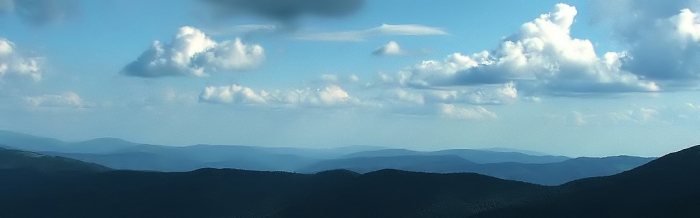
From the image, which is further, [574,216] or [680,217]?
[574,216]

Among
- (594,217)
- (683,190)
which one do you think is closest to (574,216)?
(594,217)

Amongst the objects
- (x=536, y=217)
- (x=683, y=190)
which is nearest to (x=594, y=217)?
(x=536, y=217)

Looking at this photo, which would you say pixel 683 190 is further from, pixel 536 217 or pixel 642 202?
pixel 536 217

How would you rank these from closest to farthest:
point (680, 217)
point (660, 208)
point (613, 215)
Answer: point (680, 217) → point (660, 208) → point (613, 215)

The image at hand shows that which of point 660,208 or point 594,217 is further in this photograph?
point 594,217

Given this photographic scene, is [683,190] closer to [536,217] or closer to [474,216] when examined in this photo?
[536,217]

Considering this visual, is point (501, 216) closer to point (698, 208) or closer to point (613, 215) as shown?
point (613, 215)

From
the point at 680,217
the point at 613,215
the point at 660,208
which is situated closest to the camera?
the point at 680,217

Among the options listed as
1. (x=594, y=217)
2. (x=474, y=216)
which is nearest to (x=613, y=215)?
(x=594, y=217)
